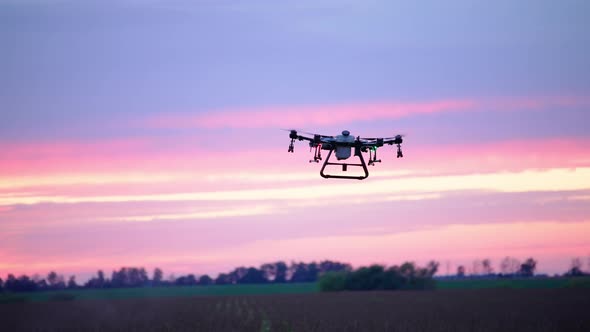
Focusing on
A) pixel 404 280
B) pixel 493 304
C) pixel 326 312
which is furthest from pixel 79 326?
pixel 404 280

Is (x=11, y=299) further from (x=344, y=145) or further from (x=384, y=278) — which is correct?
(x=344, y=145)

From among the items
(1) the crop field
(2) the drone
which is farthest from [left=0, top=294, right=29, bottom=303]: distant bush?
(2) the drone

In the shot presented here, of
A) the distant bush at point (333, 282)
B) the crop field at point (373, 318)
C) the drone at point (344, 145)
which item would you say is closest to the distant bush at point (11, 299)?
the crop field at point (373, 318)

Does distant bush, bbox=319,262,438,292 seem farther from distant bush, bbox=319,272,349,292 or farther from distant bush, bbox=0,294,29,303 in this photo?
distant bush, bbox=0,294,29,303

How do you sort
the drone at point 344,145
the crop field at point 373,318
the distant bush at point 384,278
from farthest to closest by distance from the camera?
1. the distant bush at point 384,278
2. the crop field at point 373,318
3. the drone at point 344,145

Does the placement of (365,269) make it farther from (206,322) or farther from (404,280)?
(206,322)

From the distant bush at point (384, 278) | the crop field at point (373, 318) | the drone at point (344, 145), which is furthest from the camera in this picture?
the distant bush at point (384, 278)

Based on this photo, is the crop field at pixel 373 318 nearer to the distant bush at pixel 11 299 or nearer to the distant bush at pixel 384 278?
the distant bush at pixel 11 299

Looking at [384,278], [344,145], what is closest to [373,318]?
[344,145]
